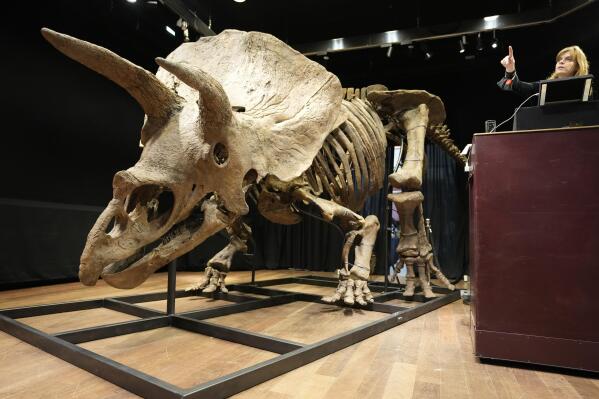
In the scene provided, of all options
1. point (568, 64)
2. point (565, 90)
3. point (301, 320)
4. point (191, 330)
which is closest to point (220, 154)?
point (191, 330)

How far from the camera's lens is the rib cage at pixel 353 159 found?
4.03 metres

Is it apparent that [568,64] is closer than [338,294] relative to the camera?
Yes

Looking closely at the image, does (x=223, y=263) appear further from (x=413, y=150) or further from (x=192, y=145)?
(x=413, y=150)

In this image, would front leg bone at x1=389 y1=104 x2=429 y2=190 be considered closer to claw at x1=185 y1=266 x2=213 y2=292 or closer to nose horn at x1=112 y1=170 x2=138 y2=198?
claw at x1=185 y1=266 x2=213 y2=292

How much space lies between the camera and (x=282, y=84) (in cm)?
353

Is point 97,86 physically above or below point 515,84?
above

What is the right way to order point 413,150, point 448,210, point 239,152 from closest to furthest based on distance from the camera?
point 239,152 < point 413,150 < point 448,210

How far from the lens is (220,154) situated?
96.4 inches

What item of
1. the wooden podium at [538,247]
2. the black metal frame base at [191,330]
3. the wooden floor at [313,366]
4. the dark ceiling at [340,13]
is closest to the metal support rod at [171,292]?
the black metal frame base at [191,330]

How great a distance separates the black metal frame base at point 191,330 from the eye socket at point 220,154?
103 cm

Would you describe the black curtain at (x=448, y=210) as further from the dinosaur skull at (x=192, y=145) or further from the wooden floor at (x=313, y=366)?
the dinosaur skull at (x=192, y=145)

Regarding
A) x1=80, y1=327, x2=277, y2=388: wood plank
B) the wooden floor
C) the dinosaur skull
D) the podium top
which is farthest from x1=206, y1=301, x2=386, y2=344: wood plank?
the podium top

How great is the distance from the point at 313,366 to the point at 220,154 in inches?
50.6

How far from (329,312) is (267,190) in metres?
1.24
